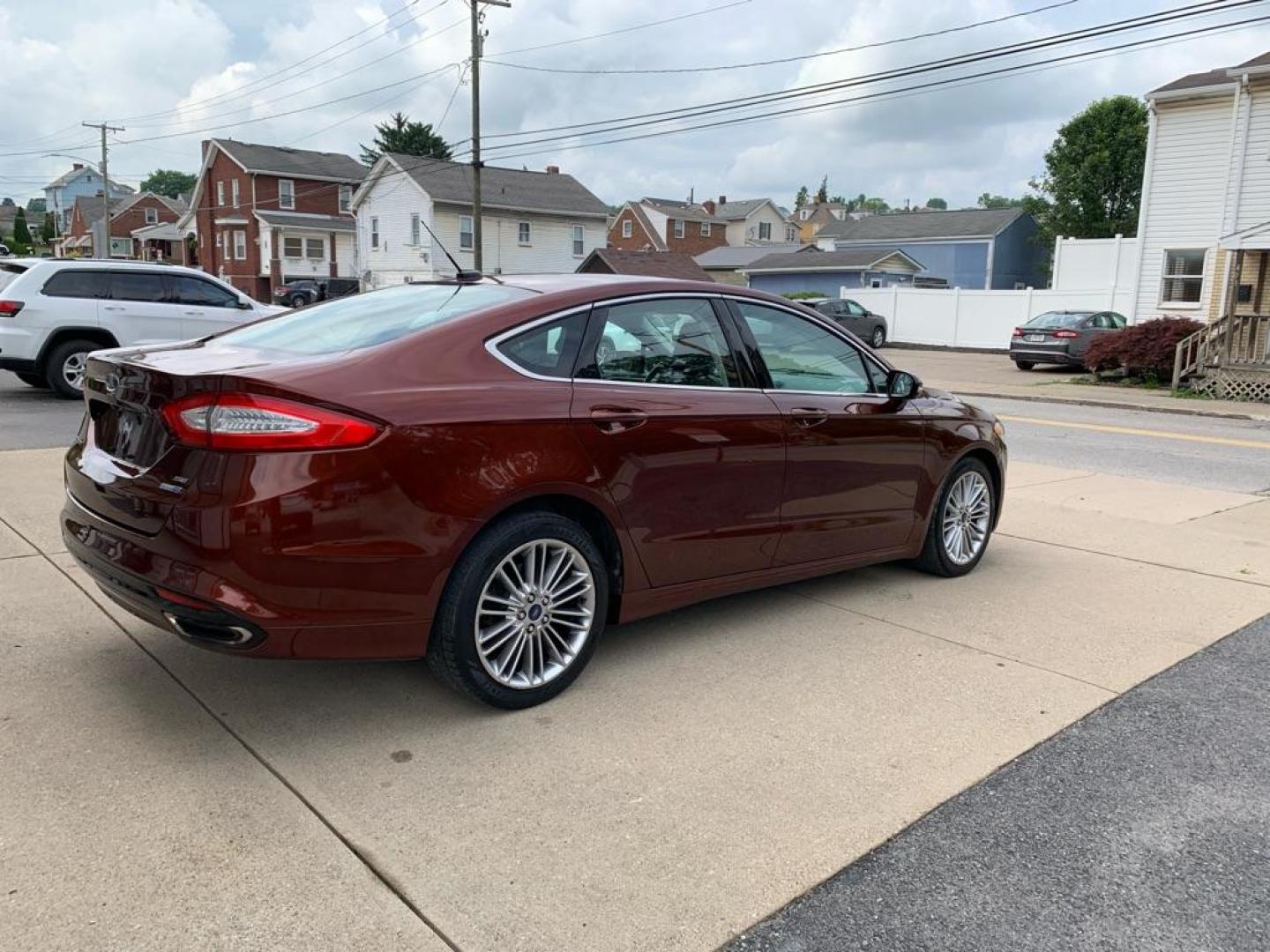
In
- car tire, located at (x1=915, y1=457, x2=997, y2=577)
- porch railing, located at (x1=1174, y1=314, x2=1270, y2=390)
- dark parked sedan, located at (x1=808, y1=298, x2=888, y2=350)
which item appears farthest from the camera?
dark parked sedan, located at (x1=808, y1=298, x2=888, y2=350)

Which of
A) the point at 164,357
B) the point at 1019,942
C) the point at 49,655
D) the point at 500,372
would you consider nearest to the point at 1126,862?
the point at 1019,942

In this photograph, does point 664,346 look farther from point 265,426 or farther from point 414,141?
point 414,141

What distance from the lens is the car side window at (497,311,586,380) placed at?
372cm

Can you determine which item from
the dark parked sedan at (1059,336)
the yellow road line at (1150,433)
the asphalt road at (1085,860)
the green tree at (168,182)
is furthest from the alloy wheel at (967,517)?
the green tree at (168,182)

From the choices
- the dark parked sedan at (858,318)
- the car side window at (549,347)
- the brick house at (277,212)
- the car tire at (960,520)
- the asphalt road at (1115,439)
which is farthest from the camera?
the brick house at (277,212)

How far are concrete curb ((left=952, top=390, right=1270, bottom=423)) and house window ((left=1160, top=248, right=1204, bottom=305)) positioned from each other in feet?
29.4

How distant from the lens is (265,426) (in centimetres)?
314

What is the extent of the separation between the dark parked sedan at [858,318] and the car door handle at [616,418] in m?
30.4

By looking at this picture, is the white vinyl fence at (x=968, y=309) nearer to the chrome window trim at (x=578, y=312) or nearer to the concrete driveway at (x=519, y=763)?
the concrete driveway at (x=519, y=763)

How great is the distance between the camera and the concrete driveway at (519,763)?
261cm

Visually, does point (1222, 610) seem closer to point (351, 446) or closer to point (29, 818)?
point (351, 446)

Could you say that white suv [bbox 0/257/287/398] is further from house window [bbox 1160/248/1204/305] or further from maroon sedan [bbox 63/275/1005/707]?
house window [bbox 1160/248/1204/305]

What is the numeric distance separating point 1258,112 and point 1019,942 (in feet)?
81.6

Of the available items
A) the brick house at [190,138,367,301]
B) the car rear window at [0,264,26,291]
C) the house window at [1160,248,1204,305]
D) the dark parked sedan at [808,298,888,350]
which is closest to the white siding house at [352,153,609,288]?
the brick house at [190,138,367,301]
